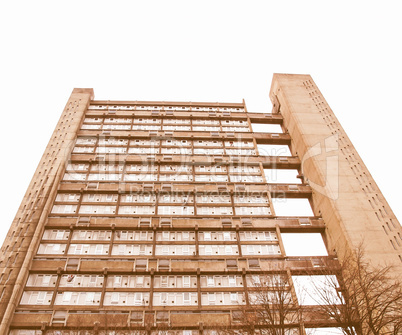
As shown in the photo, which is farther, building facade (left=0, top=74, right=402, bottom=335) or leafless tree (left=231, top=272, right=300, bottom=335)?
building facade (left=0, top=74, right=402, bottom=335)

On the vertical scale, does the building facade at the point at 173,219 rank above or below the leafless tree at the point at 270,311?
above

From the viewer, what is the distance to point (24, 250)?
34.3m

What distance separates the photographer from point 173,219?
127 ft

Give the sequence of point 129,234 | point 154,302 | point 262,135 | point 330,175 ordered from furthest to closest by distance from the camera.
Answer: point 262,135
point 330,175
point 129,234
point 154,302

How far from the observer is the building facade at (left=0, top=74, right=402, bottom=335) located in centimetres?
3139

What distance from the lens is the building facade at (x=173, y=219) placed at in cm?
3139

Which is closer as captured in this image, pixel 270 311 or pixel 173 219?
Result: pixel 270 311

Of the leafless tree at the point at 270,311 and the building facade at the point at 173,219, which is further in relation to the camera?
the building facade at the point at 173,219

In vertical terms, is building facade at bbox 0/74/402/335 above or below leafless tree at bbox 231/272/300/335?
above

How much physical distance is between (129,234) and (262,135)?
81.7ft

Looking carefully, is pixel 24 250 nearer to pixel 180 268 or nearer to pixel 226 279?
pixel 180 268

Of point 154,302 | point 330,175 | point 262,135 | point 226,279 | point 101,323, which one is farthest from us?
point 262,135

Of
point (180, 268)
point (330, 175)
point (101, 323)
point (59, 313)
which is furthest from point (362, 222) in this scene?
point (59, 313)

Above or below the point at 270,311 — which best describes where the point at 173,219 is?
above
